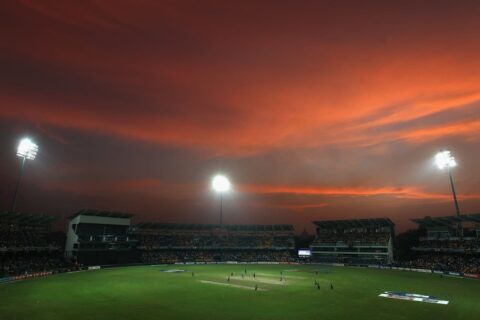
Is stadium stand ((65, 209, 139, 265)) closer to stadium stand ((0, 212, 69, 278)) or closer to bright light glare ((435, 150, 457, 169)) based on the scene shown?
stadium stand ((0, 212, 69, 278))

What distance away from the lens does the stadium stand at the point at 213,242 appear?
10975 cm

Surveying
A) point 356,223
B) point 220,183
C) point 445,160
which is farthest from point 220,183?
point 445,160

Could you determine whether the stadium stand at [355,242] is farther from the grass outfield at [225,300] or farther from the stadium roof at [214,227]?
the grass outfield at [225,300]

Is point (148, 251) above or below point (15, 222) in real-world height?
below

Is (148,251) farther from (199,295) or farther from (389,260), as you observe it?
(389,260)

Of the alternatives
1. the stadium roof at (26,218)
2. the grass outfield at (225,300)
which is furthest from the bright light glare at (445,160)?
the stadium roof at (26,218)

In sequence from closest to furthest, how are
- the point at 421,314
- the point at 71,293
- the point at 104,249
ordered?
1. the point at 421,314
2. the point at 71,293
3. the point at 104,249

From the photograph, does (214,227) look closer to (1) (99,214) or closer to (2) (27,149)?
(1) (99,214)

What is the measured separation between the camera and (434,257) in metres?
86.2

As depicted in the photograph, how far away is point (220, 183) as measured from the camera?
361 ft

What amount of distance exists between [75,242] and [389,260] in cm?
9122

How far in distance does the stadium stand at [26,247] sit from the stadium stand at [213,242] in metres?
28.6

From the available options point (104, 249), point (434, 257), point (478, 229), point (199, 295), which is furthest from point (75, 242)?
point (478, 229)

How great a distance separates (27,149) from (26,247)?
2294 centimetres
